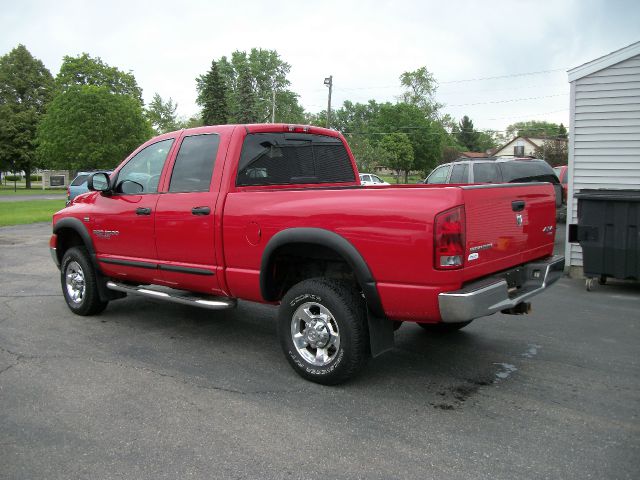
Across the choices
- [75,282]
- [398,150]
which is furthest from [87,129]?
[75,282]

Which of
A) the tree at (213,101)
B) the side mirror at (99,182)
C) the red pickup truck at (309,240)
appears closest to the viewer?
the red pickup truck at (309,240)

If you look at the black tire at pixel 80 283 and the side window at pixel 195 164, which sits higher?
the side window at pixel 195 164

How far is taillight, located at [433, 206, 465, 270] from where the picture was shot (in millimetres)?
3480

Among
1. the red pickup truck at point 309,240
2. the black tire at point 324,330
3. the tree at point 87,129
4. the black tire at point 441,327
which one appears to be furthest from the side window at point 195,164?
the tree at point 87,129

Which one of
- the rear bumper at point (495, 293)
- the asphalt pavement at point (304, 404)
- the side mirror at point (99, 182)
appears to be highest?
the side mirror at point (99, 182)

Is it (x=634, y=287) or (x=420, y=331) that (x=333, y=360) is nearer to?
(x=420, y=331)

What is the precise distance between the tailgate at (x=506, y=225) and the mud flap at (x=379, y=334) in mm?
746

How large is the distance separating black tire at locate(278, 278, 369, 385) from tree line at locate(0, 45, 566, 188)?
42596 mm

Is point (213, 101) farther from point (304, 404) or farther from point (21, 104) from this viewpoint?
point (304, 404)

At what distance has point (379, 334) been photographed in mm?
4031

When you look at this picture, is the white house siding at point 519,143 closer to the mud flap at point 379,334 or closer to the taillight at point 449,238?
the mud flap at point 379,334

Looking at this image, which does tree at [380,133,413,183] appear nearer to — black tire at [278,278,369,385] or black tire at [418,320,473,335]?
black tire at [418,320,473,335]

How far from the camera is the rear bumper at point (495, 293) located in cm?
351

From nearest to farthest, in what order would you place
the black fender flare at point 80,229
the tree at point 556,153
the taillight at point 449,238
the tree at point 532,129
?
the taillight at point 449,238, the black fender flare at point 80,229, the tree at point 556,153, the tree at point 532,129
